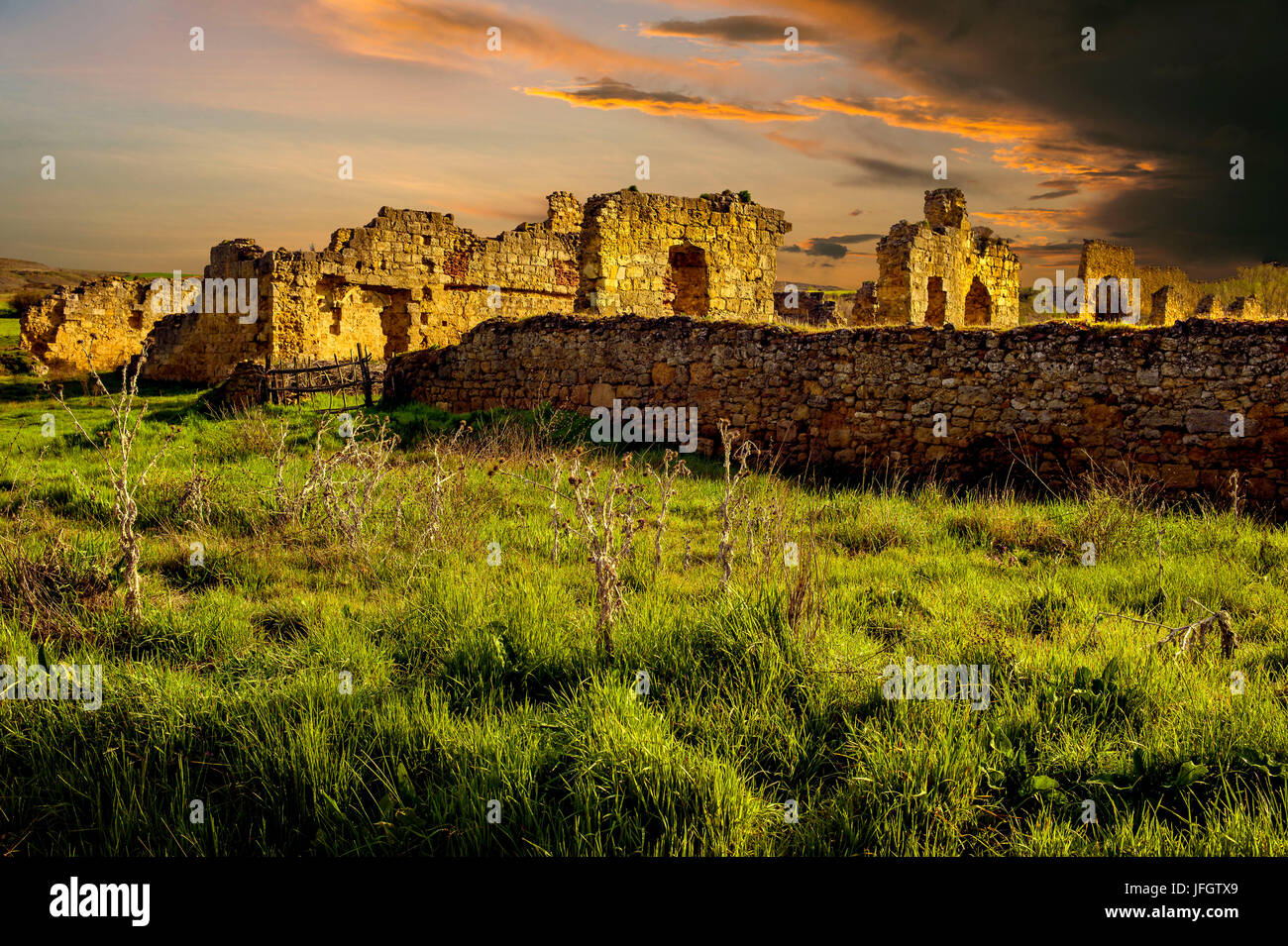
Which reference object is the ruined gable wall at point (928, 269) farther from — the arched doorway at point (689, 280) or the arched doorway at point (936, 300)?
the arched doorway at point (689, 280)

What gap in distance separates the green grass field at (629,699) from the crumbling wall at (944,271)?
1093 centimetres

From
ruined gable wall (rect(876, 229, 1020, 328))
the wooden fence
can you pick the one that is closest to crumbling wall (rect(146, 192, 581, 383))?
the wooden fence

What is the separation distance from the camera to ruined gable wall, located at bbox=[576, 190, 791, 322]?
1675 cm

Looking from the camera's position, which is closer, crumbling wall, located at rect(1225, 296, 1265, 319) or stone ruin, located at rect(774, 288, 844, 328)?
crumbling wall, located at rect(1225, 296, 1265, 319)

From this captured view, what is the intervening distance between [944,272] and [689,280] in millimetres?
5992

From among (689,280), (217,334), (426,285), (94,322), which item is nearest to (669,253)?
(689,280)

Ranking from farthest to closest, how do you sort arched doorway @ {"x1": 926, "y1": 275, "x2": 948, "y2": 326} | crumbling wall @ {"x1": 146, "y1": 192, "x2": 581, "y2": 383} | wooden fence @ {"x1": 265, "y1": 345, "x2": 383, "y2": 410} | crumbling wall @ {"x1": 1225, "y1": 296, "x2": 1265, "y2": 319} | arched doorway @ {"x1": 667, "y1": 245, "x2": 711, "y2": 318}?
1. crumbling wall @ {"x1": 146, "y1": 192, "x2": 581, "y2": 383}
2. arched doorway @ {"x1": 926, "y1": 275, "x2": 948, "y2": 326}
3. arched doorway @ {"x1": 667, "y1": 245, "x2": 711, "y2": 318}
4. crumbling wall @ {"x1": 1225, "y1": 296, "x2": 1265, "y2": 319}
5. wooden fence @ {"x1": 265, "y1": 345, "x2": 383, "y2": 410}

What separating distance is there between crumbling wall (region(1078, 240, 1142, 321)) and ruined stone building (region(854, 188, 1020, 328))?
1.84 m

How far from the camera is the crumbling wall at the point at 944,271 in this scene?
56.9ft

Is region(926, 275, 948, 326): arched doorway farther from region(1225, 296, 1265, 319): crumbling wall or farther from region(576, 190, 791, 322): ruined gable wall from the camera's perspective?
region(1225, 296, 1265, 319): crumbling wall

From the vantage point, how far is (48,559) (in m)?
5.34

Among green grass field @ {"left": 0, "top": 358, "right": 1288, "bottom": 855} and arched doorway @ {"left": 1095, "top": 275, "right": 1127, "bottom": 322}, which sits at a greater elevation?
arched doorway @ {"left": 1095, "top": 275, "right": 1127, "bottom": 322}

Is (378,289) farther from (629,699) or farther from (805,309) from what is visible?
(629,699)

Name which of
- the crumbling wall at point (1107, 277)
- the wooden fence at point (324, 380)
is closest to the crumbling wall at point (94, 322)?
the wooden fence at point (324, 380)
